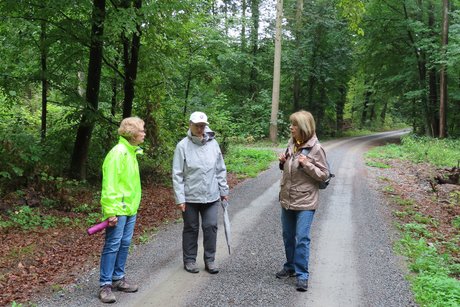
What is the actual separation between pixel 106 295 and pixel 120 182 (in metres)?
1.22

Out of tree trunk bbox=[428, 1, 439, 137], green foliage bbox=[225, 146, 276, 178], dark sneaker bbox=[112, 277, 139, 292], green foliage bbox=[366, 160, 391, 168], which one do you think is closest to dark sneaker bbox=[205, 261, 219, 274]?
dark sneaker bbox=[112, 277, 139, 292]

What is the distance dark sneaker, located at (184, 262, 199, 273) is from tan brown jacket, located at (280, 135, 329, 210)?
4.73ft

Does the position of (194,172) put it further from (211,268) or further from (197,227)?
(211,268)

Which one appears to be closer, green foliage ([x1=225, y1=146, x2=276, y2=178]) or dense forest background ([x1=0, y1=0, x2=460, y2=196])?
dense forest background ([x1=0, y1=0, x2=460, y2=196])

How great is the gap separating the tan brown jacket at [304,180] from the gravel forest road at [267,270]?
40.4 inches

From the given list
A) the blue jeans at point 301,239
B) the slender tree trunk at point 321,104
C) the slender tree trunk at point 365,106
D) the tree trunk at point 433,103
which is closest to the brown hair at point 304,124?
the blue jeans at point 301,239

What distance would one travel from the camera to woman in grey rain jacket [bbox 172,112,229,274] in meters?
4.99

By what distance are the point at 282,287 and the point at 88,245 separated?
3163 mm

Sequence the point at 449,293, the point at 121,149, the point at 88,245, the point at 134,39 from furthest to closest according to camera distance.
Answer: the point at 134,39, the point at 88,245, the point at 449,293, the point at 121,149

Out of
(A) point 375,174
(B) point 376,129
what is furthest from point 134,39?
(B) point 376,129

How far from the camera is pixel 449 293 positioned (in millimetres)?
4637

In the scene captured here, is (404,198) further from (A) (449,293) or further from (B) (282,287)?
(B) (282,287)

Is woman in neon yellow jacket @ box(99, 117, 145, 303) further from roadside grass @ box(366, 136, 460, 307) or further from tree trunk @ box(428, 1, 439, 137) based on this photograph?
tree trunk @ box(428, 1, 439, 137)

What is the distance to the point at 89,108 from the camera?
9.12 m
